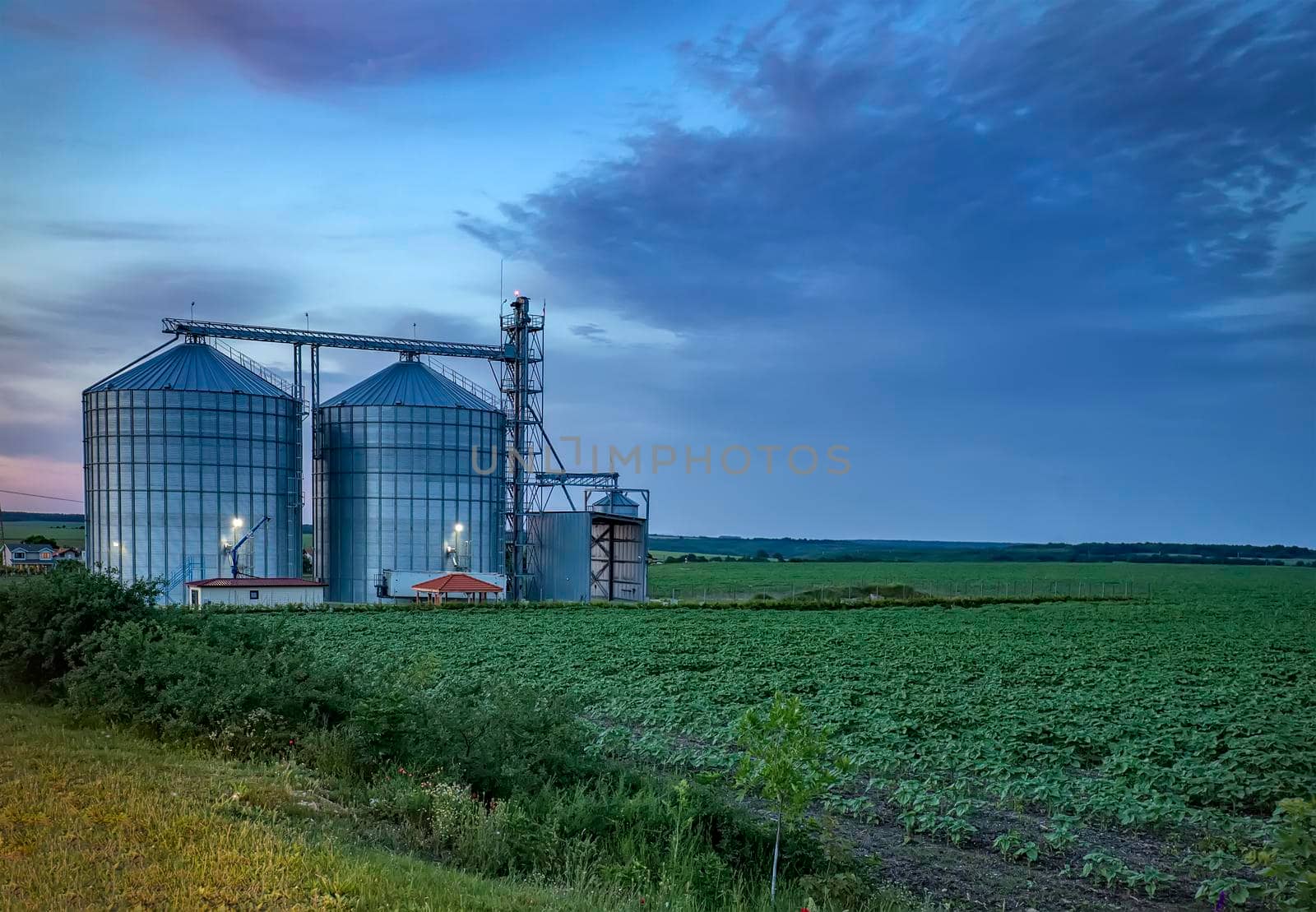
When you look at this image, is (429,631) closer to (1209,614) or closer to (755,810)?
(755,810)

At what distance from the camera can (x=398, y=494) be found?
185ft

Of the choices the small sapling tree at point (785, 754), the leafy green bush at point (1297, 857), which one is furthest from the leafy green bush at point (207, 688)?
the leafy green bush at point (1297, 857)

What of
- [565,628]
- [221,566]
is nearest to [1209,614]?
[565,628]

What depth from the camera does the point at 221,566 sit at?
51.8 meters

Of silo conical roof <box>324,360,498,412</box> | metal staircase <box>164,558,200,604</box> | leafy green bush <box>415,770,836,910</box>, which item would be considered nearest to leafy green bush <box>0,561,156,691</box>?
leafy green bush <box>415,770,836,910</box>

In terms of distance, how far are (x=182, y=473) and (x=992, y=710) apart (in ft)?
156

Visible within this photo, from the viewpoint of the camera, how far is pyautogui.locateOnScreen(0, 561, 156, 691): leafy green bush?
645 inches

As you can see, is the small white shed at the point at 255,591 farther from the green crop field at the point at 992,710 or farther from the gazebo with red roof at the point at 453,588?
the green crop field at the point at 992,710

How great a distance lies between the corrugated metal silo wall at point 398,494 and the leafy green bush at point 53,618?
123 ft

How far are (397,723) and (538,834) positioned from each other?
377 centimetres

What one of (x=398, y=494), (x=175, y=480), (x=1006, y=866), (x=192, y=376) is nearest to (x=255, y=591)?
(x=175, y=480)

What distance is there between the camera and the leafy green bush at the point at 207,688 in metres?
13.2

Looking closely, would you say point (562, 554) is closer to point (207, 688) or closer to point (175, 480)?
point (175, 480)

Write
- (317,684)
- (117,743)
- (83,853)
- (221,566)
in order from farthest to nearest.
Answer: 1. (221,566)
2. (317,684)
3. (117,743)
4. (83,853)
